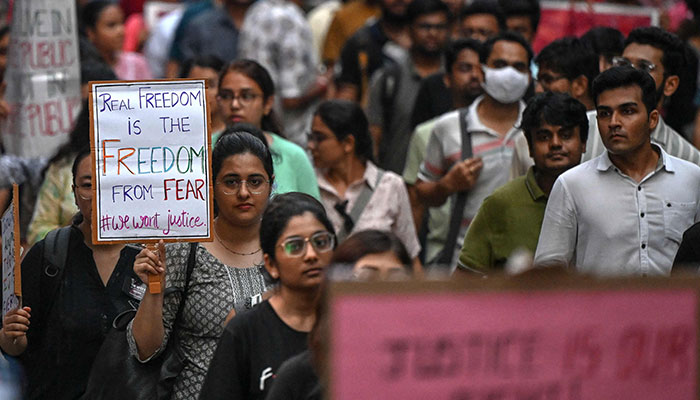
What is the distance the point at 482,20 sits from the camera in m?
10.7

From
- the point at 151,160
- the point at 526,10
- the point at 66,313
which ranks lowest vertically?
the point at 66,313

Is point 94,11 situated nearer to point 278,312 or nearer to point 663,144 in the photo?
point 663,144

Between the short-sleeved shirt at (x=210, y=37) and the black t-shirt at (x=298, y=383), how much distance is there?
792 cm

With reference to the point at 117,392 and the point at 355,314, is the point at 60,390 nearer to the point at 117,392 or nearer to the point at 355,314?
the point at 117,392

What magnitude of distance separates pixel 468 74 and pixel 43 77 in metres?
2.92

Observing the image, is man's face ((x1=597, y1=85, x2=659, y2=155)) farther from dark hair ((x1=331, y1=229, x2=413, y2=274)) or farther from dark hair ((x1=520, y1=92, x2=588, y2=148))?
dark hair ((x1=331, y1=229, x2=413, y2=274))

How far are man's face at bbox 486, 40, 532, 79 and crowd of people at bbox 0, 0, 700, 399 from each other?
0.01 meters

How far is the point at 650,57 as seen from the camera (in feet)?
26.3

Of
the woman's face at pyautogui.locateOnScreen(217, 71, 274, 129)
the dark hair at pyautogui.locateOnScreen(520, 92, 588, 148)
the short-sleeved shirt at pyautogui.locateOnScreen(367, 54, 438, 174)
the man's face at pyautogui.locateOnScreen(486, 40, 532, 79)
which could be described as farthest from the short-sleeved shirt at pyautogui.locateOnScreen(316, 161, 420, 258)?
the dark hair at pyautogui.locateOnScreen(520, 92, 588, 148)

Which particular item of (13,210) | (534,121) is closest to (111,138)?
(13,210)

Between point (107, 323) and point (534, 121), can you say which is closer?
point (107, 323)

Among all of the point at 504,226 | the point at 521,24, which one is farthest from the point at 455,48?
the point at 504,226

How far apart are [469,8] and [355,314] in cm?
694

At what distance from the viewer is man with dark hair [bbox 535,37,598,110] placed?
8.45 m
